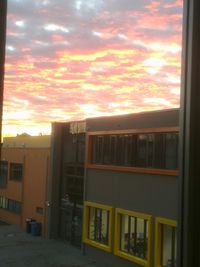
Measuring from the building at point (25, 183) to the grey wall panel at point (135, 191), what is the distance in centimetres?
477

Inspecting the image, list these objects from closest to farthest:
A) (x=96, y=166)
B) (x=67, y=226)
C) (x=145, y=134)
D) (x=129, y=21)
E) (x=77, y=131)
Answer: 1. (x=129, y=21)
2. (x=145, y=134)
3. (x=96, y=166)
4. (x=77, y=131)
5. (x=67, y=226)

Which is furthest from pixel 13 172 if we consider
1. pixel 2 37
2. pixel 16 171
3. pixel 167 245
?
pixel 2 37

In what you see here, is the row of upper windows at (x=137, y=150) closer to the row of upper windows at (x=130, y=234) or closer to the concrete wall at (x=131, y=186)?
the concrete wall at (x=131, y=186)

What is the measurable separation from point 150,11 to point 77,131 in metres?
14.2

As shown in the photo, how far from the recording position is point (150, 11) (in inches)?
105

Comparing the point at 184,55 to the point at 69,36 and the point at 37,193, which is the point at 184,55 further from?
the point at 37,193

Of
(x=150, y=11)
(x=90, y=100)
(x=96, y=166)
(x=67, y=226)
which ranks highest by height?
(x=150, y=11)

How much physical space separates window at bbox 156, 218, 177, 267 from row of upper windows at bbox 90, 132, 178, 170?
1.49 meters

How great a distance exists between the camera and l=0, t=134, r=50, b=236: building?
19.5 metres

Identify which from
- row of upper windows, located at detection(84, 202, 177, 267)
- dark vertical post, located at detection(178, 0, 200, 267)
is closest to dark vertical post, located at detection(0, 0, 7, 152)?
dark vertical post, located at detection(178, 0, 200, 267)

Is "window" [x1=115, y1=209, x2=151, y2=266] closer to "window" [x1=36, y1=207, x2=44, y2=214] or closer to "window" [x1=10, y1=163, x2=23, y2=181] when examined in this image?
"window" [x1=36, y1=207, x2=44, y2=214]

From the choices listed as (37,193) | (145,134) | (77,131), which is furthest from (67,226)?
(145,134)

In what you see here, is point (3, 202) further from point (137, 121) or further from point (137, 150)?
point (137, 121)

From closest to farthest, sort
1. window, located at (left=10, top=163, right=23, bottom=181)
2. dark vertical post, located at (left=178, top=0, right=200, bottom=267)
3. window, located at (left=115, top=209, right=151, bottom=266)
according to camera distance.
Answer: dark vertical post, located at (left=178, top=0, right=200, bottom=267) < window, located at (left=115, top=209, right=151, bottom=266) < window, located at (left=10, top=163, right=23, bottom=181)
